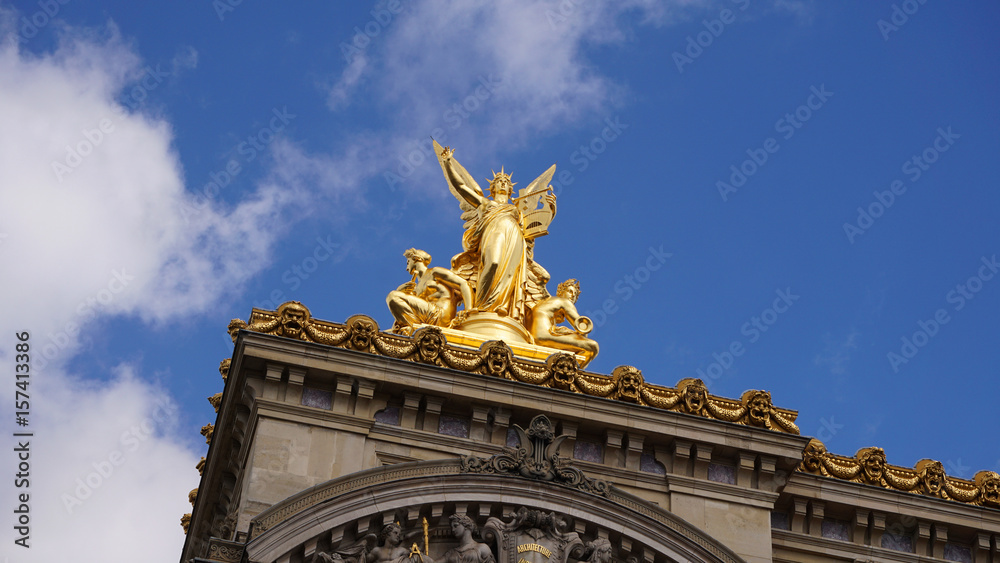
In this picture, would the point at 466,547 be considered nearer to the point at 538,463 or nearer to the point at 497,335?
the point at 538,463

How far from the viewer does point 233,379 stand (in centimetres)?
2989

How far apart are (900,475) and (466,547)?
859 centimetres

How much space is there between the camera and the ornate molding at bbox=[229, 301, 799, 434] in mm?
29969

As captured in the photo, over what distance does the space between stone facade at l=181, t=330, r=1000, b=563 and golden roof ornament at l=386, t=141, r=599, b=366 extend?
3.38 meters

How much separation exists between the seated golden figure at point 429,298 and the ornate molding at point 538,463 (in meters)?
5.21

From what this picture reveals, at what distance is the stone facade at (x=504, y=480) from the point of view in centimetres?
2792

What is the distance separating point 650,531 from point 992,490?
722cm

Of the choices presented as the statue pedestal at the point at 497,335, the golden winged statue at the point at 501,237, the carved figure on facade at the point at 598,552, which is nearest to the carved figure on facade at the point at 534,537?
the carved figure on facade at the point at 598,552

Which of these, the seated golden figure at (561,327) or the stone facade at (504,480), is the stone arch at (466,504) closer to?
the stone facade at (504,480)

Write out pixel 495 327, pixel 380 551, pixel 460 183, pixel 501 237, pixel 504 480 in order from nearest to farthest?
1. pixel 380 551
2. pixel 504 480
3. pixel 495 327
4. pixel 501 237
5. pixel 460 183

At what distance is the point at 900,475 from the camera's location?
3150cm

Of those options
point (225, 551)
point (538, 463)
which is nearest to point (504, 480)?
point (538, 463)

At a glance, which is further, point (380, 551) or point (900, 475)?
point (900, 475)

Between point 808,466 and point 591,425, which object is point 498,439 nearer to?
point 591,425
